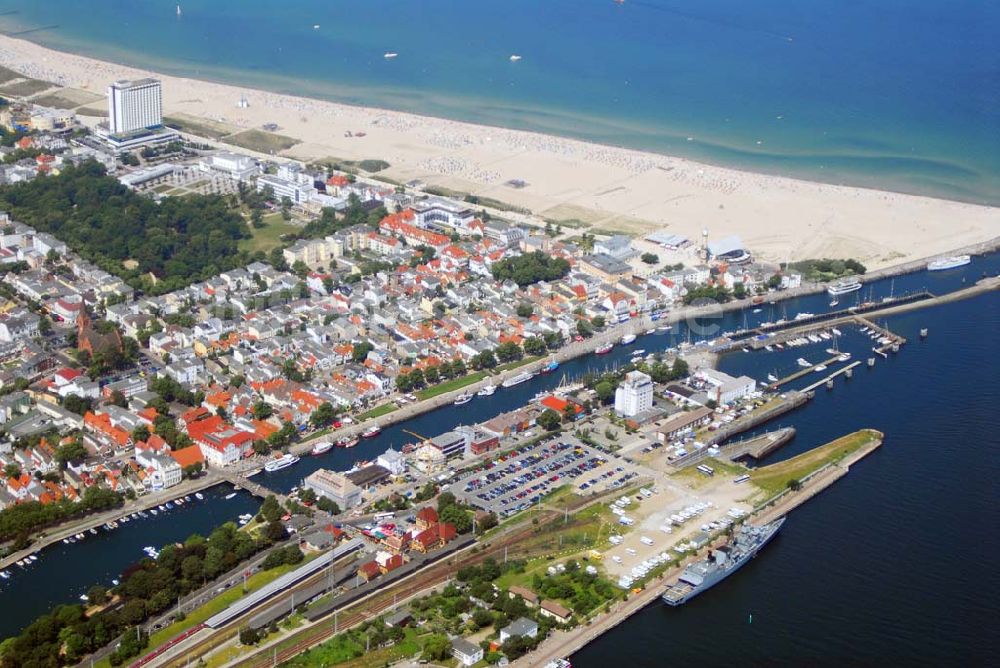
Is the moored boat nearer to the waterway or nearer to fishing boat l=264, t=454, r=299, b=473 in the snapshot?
the waterway

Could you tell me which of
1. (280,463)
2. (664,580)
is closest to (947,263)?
(664,580)

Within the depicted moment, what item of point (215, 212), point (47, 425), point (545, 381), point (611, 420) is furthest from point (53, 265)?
point (611, 420)

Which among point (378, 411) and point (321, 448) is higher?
point (378, 411)

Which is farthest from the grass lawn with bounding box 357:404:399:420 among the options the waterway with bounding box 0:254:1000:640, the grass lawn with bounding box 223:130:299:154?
the grass lawn with bounding box 223:130:299:154

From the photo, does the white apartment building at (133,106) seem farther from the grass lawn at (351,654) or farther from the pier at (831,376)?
the grass lawn at (351,654)

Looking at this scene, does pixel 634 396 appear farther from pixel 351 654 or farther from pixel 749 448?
pixel 351 654

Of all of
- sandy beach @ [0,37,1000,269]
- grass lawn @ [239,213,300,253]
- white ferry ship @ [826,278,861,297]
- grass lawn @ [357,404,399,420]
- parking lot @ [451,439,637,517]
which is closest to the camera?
parking lot @ [451,439,637,517]

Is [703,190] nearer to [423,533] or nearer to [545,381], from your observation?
[545,381]
